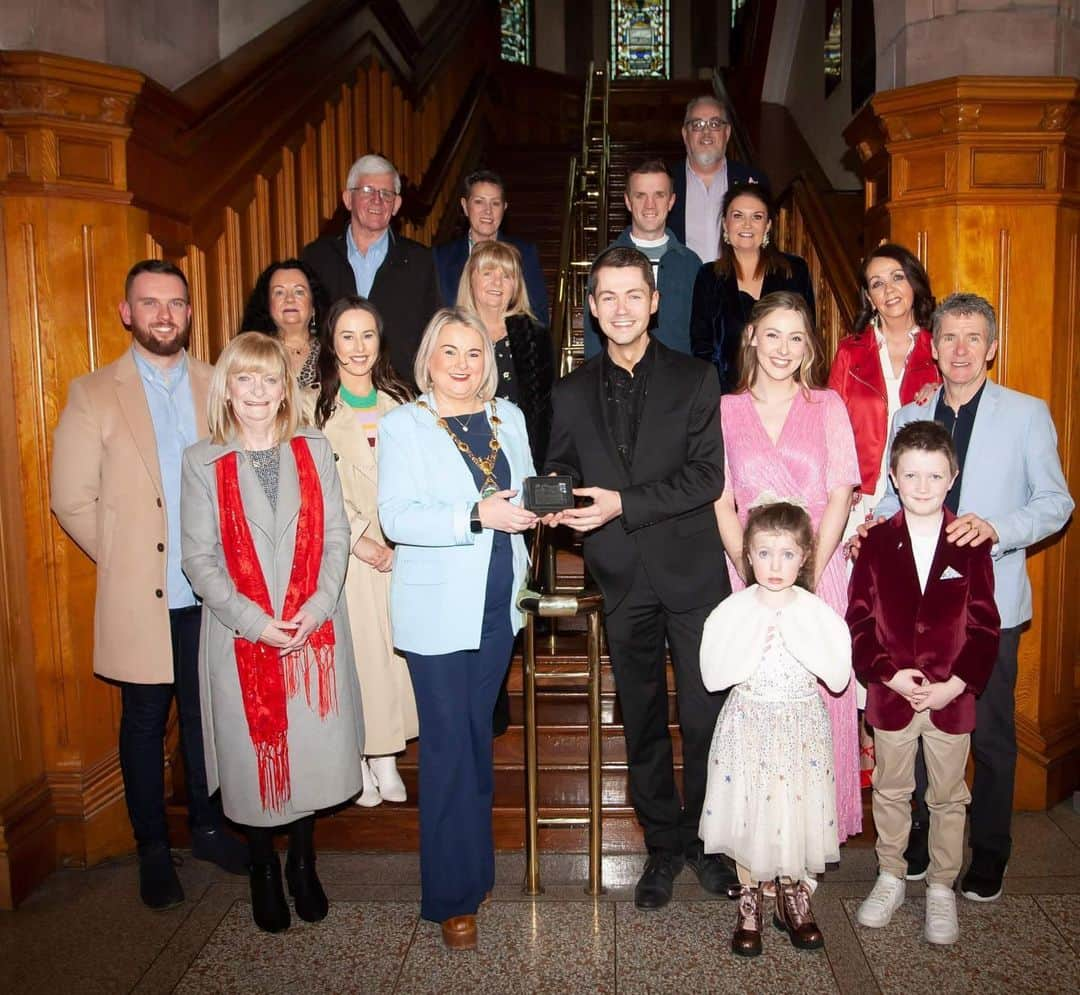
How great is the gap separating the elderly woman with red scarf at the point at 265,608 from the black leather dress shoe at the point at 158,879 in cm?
38

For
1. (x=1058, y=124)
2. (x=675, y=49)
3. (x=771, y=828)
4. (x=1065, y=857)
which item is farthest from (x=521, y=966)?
(x=675, y=49)

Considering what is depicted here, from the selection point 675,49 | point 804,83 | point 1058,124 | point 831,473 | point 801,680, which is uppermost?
point 675,49

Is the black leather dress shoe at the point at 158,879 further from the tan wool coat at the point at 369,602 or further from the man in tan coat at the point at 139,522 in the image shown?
the tan wool coat at the point at 369,602

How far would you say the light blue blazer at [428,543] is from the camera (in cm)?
287

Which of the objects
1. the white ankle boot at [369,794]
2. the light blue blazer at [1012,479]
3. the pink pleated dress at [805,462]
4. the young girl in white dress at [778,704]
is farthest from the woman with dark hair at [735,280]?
the white ankle boot at [369,794]

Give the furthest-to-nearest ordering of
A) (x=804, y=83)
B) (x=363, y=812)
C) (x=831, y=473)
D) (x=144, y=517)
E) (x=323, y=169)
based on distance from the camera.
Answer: (x=804, y=83), (x=323, y=169), (x=363, y=812), (x=144, y=517), (x=831, y=473)

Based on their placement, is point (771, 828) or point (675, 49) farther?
point (675, 49)

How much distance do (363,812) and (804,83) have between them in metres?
8.91

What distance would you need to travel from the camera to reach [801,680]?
9.48ft

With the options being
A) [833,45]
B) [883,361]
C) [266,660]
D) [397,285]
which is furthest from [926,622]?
[833,45]

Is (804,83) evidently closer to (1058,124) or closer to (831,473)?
(1058,124)

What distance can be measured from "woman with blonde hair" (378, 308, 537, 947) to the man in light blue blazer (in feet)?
3.86

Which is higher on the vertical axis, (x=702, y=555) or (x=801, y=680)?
(x=702, y=555)

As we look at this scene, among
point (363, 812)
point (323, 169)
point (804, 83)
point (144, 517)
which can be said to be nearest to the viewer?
point (144, 517)
